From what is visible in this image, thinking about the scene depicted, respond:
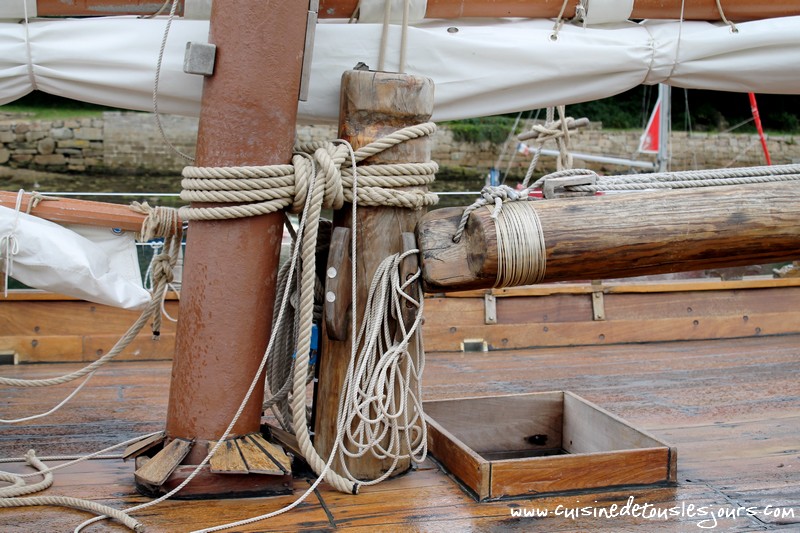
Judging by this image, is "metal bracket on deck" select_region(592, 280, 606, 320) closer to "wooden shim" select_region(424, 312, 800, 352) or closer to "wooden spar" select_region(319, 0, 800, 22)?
"wooden shim" select_region(424, 312, 800, 352)

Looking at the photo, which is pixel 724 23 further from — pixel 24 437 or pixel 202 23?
pixel 24 437

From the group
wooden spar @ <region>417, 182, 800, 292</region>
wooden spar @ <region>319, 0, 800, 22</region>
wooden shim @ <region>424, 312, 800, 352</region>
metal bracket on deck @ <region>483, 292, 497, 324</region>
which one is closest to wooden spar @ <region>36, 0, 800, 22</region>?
wooden spar @ <region>319, 0, 800, 22</region>

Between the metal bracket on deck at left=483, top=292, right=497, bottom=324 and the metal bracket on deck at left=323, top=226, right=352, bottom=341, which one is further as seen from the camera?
the metal bracket on deck at left=483, top=292, right=497, bottom=324

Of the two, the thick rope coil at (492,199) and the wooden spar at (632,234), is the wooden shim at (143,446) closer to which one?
the wooden spar at (632,234)

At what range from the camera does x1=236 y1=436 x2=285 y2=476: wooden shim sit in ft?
6.04

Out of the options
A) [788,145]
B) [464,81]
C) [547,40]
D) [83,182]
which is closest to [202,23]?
[464,81]

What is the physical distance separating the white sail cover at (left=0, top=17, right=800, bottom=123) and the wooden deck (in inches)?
35.7

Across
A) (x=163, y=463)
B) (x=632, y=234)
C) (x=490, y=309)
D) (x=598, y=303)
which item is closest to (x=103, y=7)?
(x=163, y=463)

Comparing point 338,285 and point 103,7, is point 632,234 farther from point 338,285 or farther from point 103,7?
point 103,7

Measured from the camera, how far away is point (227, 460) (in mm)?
1843

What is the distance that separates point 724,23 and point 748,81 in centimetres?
17

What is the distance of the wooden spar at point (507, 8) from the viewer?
2096 mm

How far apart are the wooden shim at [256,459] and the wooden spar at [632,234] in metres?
0.51

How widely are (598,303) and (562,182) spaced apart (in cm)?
181
